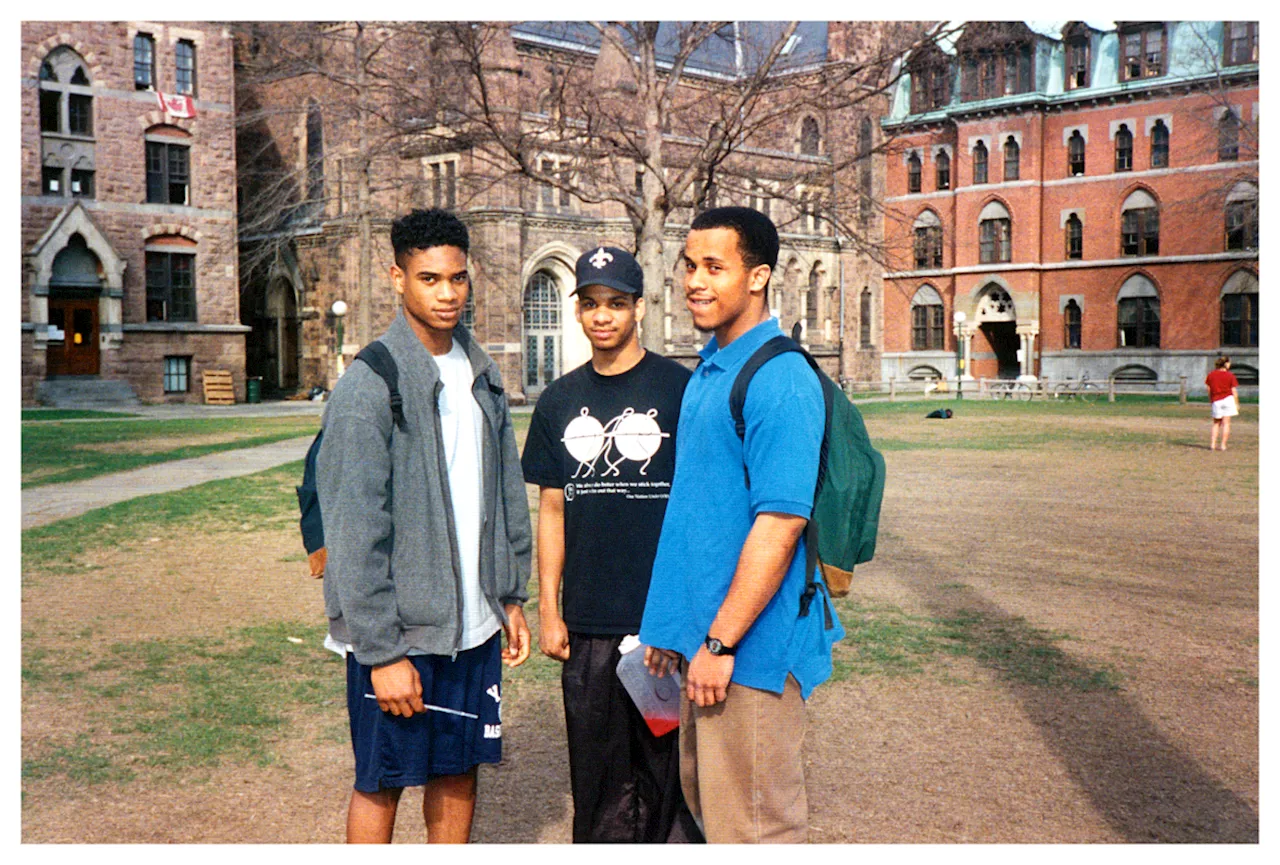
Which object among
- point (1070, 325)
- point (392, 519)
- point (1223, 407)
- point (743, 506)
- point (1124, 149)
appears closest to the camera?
point (743, 506)

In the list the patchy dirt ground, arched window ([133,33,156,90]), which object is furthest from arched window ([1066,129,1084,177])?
the patchy dirt ground

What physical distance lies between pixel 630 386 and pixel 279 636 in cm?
476

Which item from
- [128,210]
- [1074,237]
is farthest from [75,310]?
[1074,237]

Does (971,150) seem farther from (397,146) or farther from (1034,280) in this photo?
(397,146)

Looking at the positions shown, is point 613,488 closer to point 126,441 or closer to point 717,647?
point 717,647

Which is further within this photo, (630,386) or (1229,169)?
(1229,169)

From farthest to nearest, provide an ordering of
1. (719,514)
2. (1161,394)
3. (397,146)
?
(1161,394) < (397,146) < (719,514)

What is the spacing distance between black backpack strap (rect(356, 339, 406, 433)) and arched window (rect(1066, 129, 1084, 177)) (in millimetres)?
53748

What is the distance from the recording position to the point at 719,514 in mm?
3328

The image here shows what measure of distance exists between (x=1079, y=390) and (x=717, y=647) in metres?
48.0

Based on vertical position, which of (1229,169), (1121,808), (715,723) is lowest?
(1121,808)

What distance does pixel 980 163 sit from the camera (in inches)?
2146
